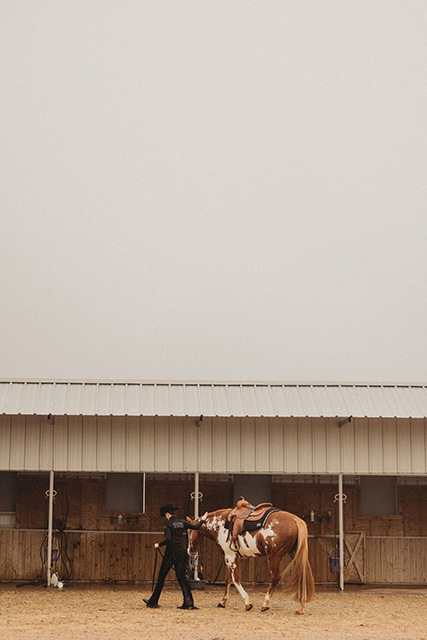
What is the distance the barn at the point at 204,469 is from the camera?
16.2 metres

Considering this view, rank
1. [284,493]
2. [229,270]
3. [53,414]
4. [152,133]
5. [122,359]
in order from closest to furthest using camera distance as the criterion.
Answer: [53,414] < [284,493] < [122,359] < [229,270] < [152,133]

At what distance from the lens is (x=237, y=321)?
4375cm

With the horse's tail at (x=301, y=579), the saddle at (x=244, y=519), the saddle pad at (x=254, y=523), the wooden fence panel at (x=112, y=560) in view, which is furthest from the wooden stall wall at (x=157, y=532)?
the horse's tail at (x=301, y=579)

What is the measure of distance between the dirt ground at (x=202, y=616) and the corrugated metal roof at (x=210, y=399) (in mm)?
3512

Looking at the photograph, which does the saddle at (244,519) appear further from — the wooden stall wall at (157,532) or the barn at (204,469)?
the wooden stall wall at (157,532)

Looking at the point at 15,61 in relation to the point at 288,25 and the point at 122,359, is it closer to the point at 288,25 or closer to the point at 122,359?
the point at 288,25

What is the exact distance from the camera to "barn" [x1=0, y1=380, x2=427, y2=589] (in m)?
16.2

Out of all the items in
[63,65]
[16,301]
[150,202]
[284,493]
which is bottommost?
[284,493]

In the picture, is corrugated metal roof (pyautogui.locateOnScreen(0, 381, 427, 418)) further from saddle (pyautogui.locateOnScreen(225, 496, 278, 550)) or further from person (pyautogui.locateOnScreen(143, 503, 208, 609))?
person (pyautogui.locateOnScreen(143, 503, 208, 609))

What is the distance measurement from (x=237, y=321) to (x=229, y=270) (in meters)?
4.07

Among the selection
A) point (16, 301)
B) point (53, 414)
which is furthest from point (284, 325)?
point (53, 414)

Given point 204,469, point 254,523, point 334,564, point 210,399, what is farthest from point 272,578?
point 210,399

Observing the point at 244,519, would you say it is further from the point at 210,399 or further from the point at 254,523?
the point at 210,399

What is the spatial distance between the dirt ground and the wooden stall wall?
1132 millimetres
